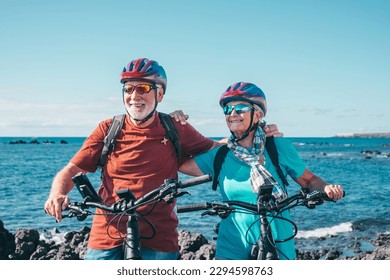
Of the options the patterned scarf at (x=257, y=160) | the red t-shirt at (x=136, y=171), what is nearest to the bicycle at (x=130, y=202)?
the red t-shirt at (x=136, y=171)

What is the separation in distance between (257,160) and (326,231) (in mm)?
18717

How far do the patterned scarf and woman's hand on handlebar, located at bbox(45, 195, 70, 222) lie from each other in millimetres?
1830

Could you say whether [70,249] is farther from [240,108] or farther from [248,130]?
[240,108]

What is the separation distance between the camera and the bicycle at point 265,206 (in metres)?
4.37

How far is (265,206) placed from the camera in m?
4.41

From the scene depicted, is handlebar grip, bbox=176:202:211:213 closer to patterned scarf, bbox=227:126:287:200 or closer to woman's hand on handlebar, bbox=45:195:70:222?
patterned scarf, bbox=227:126:287:200

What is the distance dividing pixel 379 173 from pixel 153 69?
5587cm

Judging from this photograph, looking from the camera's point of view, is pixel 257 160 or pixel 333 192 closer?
Answer: pixel 333 192

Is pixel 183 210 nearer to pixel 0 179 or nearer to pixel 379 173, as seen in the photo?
pixel 0 179

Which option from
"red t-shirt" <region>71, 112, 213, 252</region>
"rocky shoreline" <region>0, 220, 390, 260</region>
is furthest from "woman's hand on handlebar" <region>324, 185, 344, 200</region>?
"rocky shoreline" <region>0, 220, 390, 260</region>

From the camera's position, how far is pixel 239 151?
5.00m

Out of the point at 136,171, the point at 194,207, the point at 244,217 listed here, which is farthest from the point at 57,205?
the point at 244,217

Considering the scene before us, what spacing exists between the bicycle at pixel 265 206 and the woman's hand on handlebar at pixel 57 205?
113 cm
